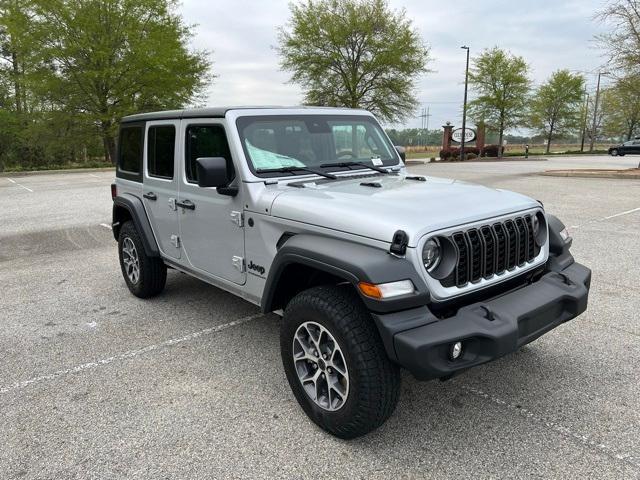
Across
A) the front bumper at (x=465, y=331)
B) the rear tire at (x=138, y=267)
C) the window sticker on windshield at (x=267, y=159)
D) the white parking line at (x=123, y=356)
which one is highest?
the window sticker on windshield at (x=267, y=159)

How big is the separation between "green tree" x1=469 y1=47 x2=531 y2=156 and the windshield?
3607 centimetres

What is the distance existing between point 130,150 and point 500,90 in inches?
1451

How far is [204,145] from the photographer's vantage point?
3.73 meters

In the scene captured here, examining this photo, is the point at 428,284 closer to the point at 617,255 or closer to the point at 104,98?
the point at 617,255

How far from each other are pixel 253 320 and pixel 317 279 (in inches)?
59.7

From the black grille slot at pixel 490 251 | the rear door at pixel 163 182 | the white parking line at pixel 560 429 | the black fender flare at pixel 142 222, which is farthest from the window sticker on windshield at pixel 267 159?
the white parking line at pixel 560 429

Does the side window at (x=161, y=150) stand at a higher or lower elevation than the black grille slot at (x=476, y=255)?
higher

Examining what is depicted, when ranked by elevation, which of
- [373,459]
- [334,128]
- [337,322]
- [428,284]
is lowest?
[373,459]

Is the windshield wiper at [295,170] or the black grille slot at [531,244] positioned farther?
the windshield wiper at [295,170]

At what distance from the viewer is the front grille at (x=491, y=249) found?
2.58 m

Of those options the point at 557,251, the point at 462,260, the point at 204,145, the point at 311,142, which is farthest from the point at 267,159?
the point at 557,251

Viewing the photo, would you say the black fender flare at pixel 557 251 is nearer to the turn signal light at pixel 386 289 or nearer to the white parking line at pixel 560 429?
the white parking line at pixel 560 429

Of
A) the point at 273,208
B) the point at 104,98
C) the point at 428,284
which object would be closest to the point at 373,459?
the point at 428,284

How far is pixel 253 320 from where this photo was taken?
436 centimetres
